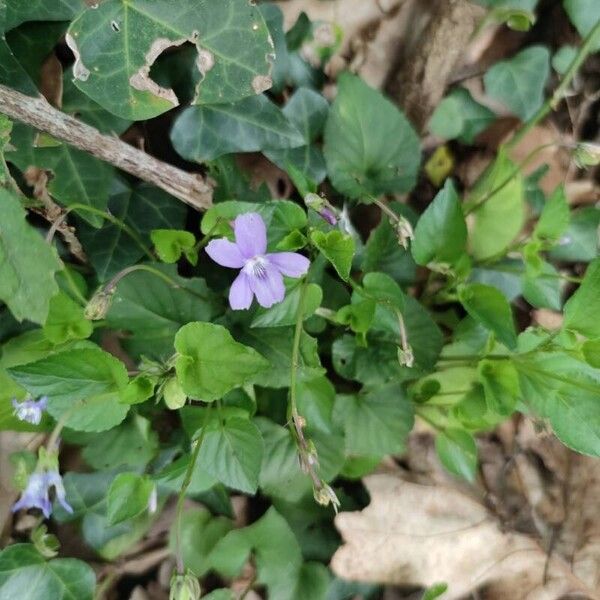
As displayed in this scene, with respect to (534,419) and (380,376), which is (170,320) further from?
(534,419)

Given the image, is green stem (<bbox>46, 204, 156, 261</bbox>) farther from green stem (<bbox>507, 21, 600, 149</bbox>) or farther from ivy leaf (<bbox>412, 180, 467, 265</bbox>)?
green stem (<bbox>507, 21, 600, 149</bbox>)

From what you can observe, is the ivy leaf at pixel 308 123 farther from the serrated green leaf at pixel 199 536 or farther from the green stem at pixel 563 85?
the serrated green leaf at pixel 199 536

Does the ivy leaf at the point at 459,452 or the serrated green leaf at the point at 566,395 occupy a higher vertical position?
the serrated green leaf at the point at 566,395

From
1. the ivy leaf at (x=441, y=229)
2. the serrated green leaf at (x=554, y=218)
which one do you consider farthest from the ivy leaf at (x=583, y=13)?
the ivy leaf at (x=441, y=229)

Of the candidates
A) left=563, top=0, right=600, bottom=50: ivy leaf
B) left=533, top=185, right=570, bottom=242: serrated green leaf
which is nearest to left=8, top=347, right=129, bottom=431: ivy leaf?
left=533, top=185, right=570, bottom=242: serrated green leaf

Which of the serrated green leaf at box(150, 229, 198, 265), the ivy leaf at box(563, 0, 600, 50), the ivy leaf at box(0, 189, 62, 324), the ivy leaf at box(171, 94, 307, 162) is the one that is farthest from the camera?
the ivy leaf at box(563, 0, 600, 50)

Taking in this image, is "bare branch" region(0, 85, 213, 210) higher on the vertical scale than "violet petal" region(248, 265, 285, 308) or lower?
lower

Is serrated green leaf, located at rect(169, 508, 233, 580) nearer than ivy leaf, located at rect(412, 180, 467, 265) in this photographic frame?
No
